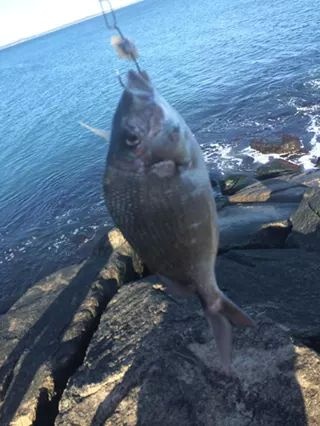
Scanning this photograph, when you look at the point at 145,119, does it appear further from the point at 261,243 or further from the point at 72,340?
the point at 261,243

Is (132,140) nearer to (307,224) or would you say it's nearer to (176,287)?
(176,287)

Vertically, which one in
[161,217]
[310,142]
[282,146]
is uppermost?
[161,217]

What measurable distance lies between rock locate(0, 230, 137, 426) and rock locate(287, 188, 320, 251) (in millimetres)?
3963

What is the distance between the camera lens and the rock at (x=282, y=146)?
2298 cm

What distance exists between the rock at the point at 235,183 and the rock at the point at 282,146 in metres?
3.80

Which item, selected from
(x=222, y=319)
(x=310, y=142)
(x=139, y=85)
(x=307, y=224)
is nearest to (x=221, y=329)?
(x=222, y=319)

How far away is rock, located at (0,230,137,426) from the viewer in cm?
778

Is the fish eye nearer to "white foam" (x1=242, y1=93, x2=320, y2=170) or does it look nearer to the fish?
the fish

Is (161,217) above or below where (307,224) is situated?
above

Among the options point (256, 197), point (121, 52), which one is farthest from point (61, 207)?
point (121, 52)

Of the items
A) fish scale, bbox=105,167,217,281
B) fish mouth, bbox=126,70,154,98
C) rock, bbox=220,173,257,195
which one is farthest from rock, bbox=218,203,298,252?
fish mouth, bbox=126,70,154,98

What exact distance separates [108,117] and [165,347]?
3172 cm

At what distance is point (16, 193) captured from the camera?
29438 mm

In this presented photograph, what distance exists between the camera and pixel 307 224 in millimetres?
10820
